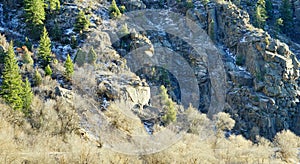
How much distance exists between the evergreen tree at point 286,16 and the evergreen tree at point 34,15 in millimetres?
53659

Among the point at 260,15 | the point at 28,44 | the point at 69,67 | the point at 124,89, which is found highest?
the point at 28,44

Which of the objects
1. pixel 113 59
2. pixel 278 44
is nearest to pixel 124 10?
pixel 113 59

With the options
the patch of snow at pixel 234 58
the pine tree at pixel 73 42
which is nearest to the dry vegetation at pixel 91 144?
the patch of snow at pixel 234 58

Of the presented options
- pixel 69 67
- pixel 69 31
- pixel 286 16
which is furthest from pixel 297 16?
pixel 69 67

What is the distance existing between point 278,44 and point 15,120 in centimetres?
4791

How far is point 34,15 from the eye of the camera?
5994 cm

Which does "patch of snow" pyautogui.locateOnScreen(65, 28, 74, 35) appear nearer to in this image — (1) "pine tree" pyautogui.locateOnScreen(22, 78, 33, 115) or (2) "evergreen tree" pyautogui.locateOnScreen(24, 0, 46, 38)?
(2) "evergreen tree" pyautogui.locateOnScreen(24, 0, 46, 38)

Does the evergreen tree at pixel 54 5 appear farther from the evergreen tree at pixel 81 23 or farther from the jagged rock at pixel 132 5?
the jagged rock at pixel 132 5

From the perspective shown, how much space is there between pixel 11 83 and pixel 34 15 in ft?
61.6

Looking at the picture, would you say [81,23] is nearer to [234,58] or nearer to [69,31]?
[69,31]

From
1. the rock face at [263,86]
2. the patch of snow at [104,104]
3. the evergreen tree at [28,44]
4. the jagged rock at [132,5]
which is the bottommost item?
the rock face at [263,86]

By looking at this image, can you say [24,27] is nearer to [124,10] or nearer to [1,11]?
[1,11]

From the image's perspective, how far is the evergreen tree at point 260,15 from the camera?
77.2 metres

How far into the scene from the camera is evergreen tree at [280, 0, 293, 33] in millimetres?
83938
